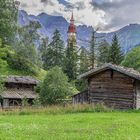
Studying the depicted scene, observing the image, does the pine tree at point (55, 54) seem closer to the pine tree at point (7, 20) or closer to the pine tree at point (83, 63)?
the pine tree at point (83, 63)

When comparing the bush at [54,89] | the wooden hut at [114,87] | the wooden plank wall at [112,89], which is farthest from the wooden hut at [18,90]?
the wooden plank wall at [112,89]

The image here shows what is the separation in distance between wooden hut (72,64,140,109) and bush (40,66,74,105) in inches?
420

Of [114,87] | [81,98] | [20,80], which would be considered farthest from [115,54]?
[114,87]

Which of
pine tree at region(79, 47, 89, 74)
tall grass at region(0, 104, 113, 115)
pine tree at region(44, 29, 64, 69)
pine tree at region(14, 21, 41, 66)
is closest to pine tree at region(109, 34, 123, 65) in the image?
pine tree at region(79, 47, 89, 74)

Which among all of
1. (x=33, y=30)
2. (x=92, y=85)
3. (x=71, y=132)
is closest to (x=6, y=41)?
(x=33, y=30)

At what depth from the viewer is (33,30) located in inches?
5300

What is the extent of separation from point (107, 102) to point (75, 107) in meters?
10.5

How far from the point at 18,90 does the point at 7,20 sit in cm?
2219

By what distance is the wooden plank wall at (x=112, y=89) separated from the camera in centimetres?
4553

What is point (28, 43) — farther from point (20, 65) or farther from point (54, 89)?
point (54, 89)

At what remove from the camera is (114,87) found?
4672cm

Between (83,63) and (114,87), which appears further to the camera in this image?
(83,63)

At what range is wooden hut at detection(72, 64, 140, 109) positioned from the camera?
45.2 metres

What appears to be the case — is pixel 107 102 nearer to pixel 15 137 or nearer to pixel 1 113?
pixel 1 113
